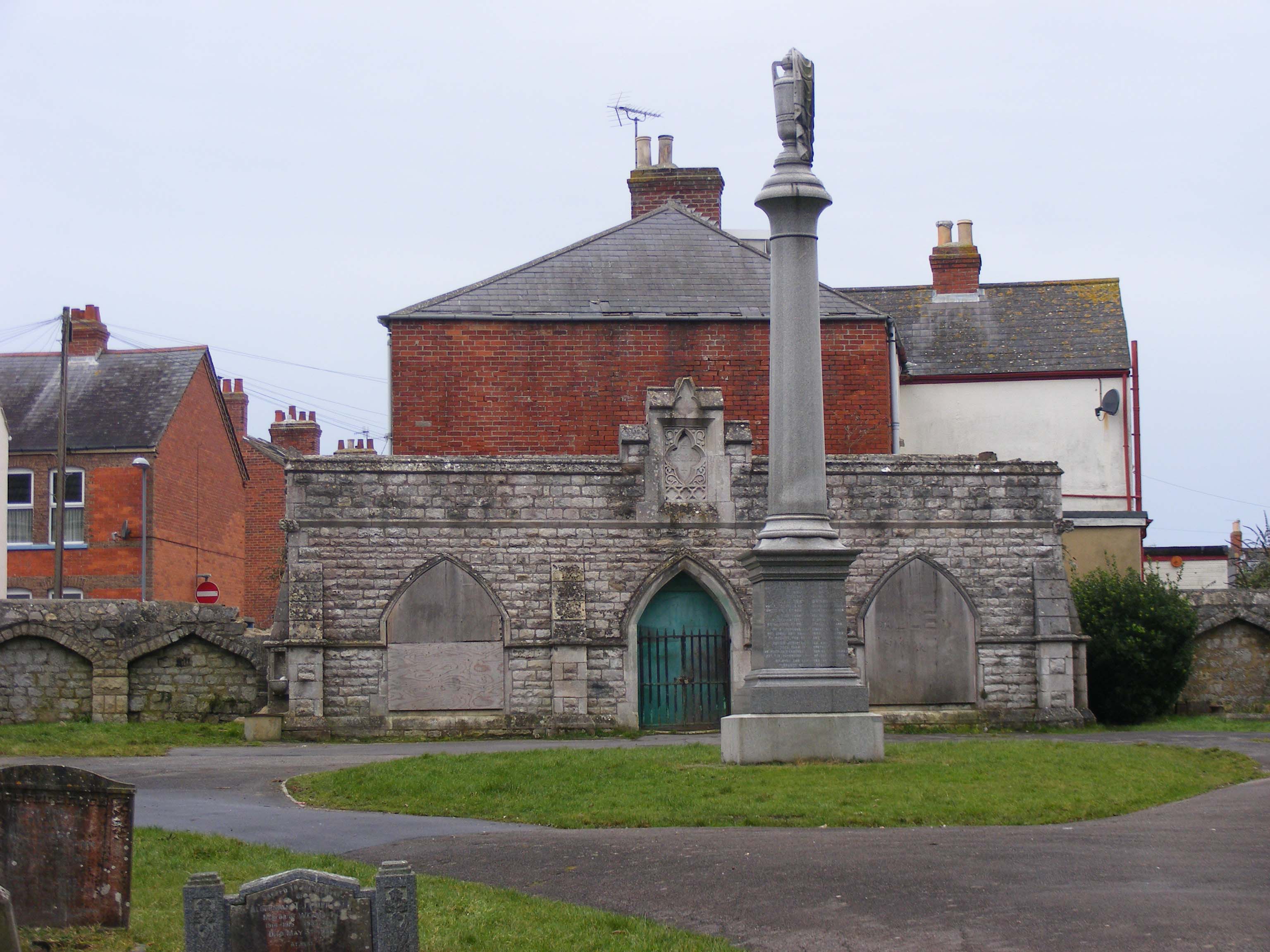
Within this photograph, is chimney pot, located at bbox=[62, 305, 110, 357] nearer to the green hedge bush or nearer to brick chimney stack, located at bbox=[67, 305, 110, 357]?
brick chimney stack, located at bbox=[67, 305, 110, 357]

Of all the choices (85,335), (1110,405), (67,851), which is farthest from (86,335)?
(67,851)

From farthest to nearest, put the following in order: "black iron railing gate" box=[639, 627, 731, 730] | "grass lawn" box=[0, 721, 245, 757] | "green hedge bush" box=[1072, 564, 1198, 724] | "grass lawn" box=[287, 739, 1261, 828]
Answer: "green hedge bush" box=[1072, 564, 1198, 724] → "black iron railing gate" box=[639, 627, 731, 730] → "grass lawn" box=[0, 721, 245, 757] → "grass lawn" box=[287, 739, 1261, 828]

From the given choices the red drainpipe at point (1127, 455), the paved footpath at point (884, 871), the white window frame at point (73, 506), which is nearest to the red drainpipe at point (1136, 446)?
the red drainpipe at point (1127, 455)

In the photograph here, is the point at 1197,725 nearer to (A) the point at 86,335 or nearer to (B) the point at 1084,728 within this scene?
(B) the point at 1084,728

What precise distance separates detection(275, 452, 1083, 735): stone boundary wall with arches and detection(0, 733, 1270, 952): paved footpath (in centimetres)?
846

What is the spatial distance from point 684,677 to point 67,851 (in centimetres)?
1498

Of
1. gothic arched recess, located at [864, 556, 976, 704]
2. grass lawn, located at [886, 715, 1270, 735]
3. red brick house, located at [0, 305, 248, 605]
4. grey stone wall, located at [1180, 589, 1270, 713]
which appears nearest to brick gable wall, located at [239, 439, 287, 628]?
red brick house, located at [0, 305, 248, 605]

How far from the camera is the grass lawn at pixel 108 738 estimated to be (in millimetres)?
18375

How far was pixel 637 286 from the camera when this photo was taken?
26609 mm

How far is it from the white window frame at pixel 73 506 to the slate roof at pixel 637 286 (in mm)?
16161

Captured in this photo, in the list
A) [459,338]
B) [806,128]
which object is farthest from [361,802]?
[459,338]

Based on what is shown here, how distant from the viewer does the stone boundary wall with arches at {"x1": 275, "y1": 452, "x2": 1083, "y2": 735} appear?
69.7 feet

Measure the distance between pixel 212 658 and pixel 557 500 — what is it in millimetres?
6321

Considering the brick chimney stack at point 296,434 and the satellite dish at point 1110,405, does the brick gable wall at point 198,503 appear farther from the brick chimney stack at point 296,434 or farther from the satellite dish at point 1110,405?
the satellite dish at point 1110,405
